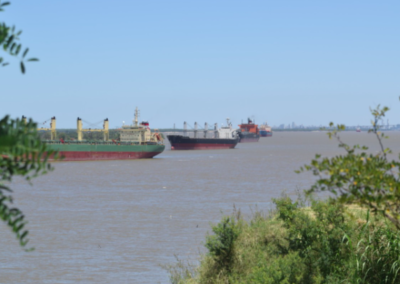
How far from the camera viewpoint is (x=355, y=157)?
6426mm

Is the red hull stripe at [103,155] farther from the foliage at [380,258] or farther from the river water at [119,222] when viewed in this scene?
the foliage at [380,258]

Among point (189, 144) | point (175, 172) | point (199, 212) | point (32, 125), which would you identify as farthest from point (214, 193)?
point (189, 144)

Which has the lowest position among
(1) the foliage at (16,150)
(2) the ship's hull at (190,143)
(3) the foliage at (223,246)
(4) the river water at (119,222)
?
(4) the river water at (119,222)

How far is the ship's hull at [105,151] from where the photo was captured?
72900mm

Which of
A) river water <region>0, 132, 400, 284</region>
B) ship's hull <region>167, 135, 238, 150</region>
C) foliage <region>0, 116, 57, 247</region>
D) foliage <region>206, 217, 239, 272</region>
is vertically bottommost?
river water <region>0, 132, 400, 284</region>

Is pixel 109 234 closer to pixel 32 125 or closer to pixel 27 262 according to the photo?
pixel 27 262

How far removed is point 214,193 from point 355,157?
2949 cm

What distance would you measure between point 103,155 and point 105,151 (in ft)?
1.95

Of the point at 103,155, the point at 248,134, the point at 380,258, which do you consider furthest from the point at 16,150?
the point at 248,134

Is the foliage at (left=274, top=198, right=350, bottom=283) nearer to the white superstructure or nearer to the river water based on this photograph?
the river water

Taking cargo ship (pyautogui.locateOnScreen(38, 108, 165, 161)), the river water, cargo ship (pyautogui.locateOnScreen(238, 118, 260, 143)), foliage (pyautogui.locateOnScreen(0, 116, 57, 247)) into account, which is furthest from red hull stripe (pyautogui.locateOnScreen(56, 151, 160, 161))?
cargo ship (pyautogui.locateOnScreen(238, 118, 260, 143))

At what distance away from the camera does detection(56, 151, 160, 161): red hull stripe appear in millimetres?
73500

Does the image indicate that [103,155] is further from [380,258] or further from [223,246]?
[380,258]

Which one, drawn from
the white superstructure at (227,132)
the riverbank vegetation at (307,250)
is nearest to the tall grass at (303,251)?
→ the riverbank vegetation at (307,250)
